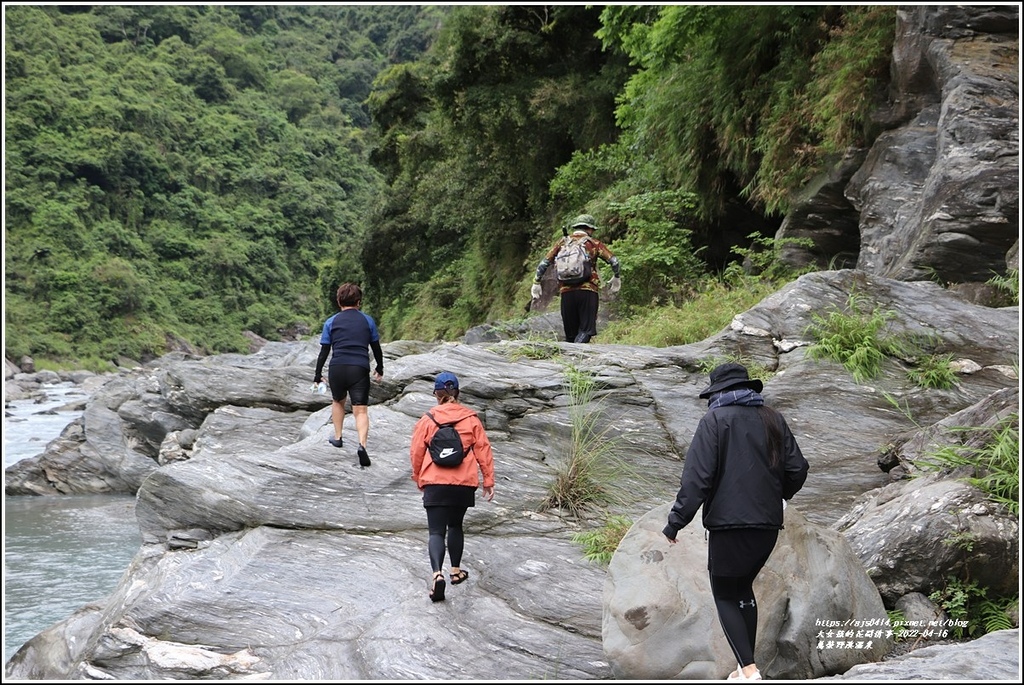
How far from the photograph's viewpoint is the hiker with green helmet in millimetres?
9305

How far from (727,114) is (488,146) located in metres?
9.19

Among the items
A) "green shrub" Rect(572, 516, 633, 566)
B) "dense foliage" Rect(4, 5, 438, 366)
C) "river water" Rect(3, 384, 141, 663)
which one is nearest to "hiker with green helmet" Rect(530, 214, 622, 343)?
"green shrub" Rect(572, 516, 633, 566)

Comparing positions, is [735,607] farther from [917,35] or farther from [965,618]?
[917,35]

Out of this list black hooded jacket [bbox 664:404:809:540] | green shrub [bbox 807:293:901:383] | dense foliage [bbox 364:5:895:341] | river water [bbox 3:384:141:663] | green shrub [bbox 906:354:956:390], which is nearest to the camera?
black hooded jacket [bbox 664:404:809:540]

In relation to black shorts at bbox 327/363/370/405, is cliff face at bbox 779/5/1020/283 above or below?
above

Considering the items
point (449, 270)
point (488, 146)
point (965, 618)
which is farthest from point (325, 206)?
point (965, 618)

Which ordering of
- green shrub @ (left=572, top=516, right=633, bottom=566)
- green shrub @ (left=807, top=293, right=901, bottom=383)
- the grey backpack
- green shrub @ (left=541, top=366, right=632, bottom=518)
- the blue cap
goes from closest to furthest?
1. the blue cap
2. green shrub @ (left=572, top=516, right=633, bottom=566)
3. green shrub @ (left=541, top=366, right=632, bottom=518)
4. green shrub @ (left=807, top=293, right=901, bottom=383)
5. the grey backpack

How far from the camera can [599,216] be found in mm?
16172

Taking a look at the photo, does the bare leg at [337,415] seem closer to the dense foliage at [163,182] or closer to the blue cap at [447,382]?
the blue cap at [447,382]

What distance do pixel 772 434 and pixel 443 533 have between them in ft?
7.62

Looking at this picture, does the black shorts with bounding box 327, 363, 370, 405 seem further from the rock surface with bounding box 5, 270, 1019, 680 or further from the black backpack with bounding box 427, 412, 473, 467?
the black backpack with bounding box 427, 412, 473, 467

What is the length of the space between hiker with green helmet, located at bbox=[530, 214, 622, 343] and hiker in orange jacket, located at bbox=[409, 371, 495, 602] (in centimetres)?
368

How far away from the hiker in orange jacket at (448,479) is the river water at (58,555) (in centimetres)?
452

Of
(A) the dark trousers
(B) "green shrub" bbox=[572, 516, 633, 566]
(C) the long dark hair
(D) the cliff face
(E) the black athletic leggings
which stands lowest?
(B) "green shrub" bbox=[572, 516, 633, 566]
